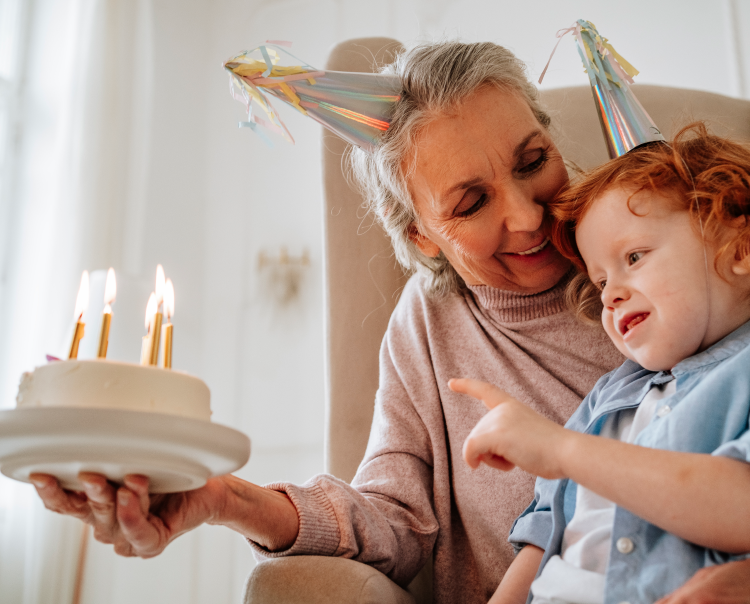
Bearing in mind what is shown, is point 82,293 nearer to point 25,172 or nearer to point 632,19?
point 25,172

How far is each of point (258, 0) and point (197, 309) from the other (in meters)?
1.76

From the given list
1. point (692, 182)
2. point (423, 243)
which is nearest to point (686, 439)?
point (692, 182)

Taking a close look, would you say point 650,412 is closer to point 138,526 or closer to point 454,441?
point 454,441

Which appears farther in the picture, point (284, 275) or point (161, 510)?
point (284, 275)

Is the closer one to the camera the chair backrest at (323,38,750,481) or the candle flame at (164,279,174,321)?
the candle flame at (164,279,174,321)

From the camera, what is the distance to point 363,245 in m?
1.68

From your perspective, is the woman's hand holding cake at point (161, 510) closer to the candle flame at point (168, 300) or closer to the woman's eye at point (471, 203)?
the candle flame at point (168, 300)

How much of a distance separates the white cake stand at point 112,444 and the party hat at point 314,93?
669 millimetres

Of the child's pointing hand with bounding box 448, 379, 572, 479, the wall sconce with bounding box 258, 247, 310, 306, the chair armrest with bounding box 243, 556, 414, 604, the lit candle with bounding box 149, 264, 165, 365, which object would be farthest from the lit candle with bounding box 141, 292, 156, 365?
the wall sconce with bounding box 258, 247, 310, 306

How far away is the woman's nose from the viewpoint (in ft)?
3.77

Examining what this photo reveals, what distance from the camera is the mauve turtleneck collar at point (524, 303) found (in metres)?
1.32

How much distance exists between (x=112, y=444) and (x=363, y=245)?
1138 mm

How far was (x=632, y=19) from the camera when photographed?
2.75 m

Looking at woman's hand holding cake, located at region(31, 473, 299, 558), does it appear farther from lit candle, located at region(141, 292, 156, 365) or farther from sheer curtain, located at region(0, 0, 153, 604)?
sheer curtain, located at region(0, 0, 153, 604)
